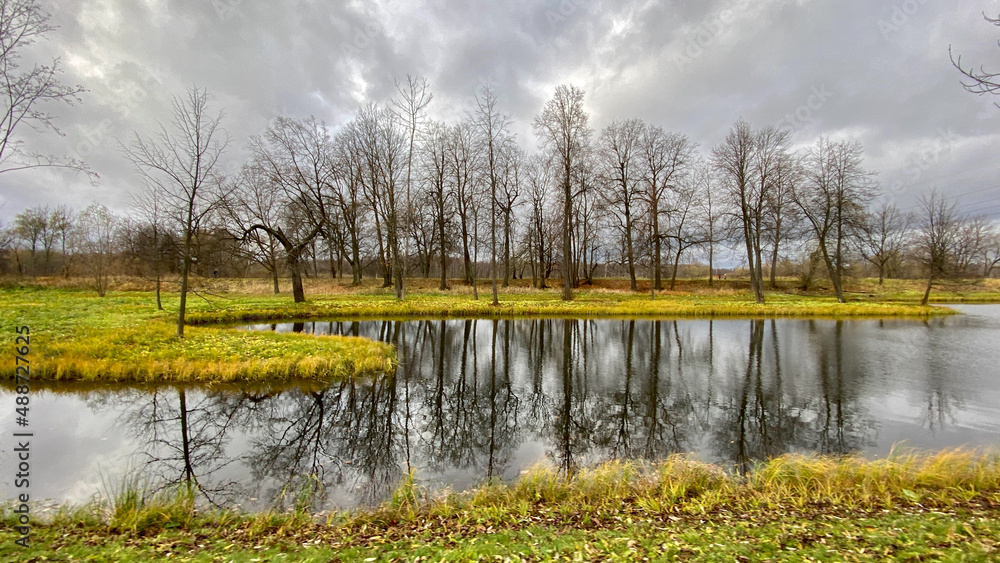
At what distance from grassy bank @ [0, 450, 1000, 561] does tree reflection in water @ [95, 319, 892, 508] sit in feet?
3.01

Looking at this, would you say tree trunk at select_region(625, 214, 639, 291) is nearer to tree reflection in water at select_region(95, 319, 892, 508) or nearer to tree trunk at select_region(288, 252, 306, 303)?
tree reflection in water at select_region(95, 319, 892, 508)

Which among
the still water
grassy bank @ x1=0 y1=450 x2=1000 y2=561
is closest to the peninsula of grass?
the still water

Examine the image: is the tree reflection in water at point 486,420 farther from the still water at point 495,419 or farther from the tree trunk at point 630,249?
the tree trunk at point 630,249

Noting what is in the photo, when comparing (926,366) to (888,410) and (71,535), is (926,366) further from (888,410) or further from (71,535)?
(71,535)

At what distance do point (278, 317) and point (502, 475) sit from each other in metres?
20.0

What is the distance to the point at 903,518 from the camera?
14.3 ft

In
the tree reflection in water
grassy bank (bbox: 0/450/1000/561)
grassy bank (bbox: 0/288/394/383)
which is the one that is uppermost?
grassy bank (bbox: 0/288/394/383)

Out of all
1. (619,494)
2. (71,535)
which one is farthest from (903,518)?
(71,535)

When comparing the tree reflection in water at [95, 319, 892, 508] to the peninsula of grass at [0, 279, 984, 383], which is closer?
the tree reflection in water at [95, 319, 892, 508]

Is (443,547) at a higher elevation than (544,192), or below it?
below

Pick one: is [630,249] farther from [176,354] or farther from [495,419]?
[176,354]

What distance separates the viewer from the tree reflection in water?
630cm

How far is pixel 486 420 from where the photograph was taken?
28.2 feet

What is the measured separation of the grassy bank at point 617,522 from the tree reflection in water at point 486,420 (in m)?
0.92
